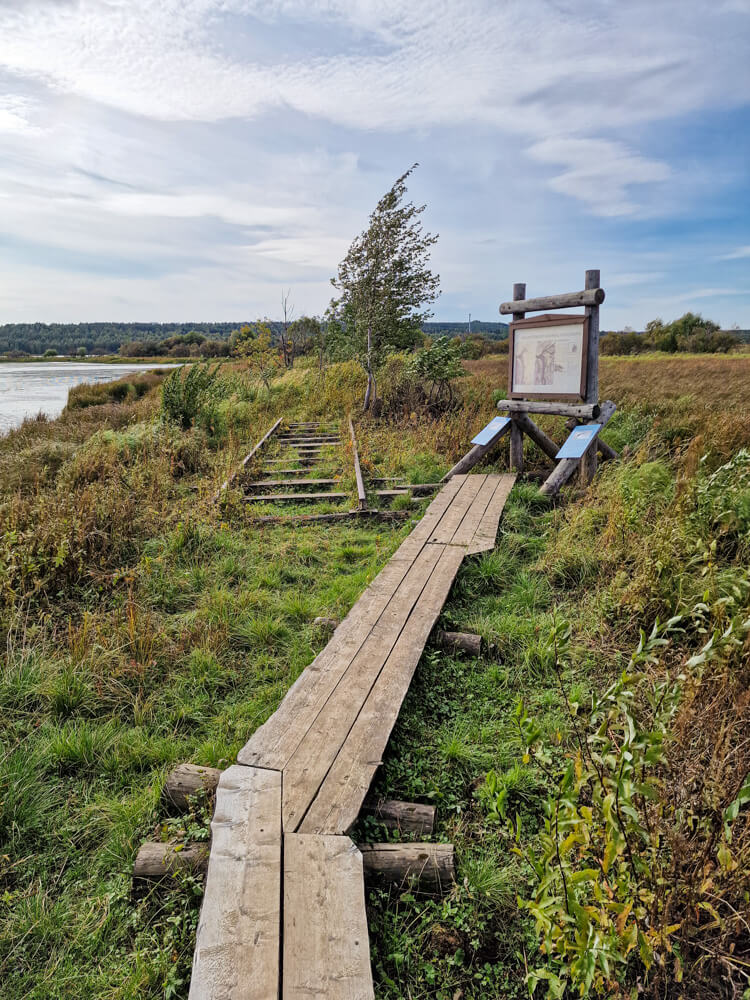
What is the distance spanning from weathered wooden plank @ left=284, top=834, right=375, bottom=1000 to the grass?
247mm

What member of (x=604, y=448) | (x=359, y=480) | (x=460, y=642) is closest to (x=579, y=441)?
(x=604, y=448)

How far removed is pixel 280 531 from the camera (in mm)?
6285

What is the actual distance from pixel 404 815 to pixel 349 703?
2.21ft

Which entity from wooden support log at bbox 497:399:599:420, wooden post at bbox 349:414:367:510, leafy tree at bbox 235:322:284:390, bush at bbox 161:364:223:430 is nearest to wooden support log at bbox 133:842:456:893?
wooden post at bbox 349:414:367:510

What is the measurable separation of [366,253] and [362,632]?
1215 cm

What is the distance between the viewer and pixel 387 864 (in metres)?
2.28

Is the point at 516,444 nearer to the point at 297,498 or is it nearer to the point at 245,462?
the point at 297,498

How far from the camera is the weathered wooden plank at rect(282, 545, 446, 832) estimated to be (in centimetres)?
244

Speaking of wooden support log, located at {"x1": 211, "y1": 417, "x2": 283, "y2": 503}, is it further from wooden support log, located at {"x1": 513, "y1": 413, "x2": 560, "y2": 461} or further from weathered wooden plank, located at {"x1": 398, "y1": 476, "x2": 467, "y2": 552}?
wooden support log, located at {"x1": 513, "y1": 413, "x2": 560, "y2": 461}

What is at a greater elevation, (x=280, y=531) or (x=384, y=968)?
(x=280, y=531)

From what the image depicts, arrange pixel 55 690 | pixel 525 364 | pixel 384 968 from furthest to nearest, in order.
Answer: pixel 525 364 < pixel 55 690 < pixel 384 968

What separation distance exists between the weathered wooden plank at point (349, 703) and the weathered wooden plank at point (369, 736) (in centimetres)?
2

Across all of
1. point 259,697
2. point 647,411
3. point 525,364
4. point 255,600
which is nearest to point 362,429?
point 525,364

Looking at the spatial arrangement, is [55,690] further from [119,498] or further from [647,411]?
[647,411]
